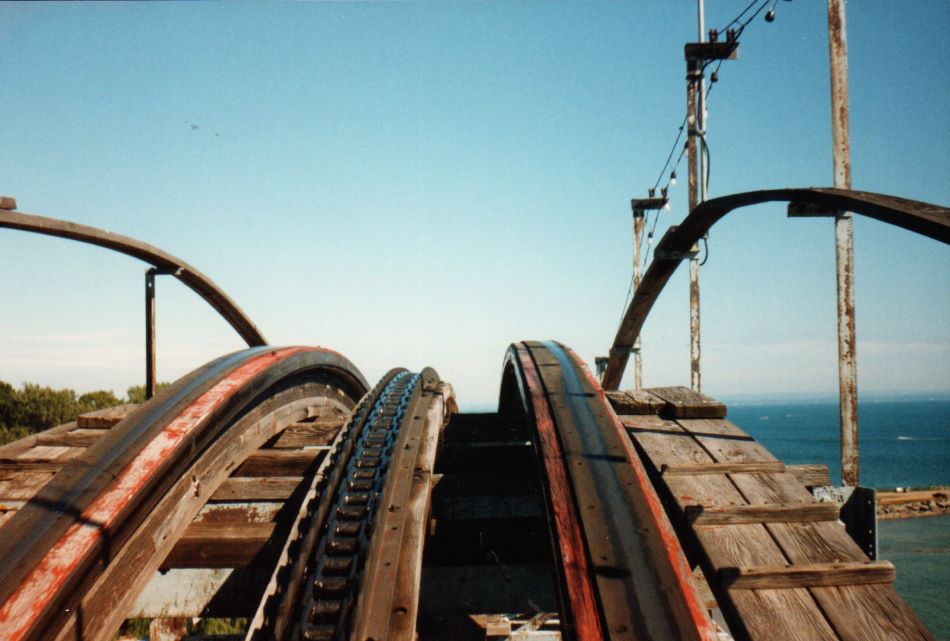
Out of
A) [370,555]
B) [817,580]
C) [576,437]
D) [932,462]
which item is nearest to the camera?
[817,580]

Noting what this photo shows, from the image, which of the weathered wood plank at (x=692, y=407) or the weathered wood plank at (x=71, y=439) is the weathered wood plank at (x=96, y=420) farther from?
the weathered wood plank at (x=692, y=407)

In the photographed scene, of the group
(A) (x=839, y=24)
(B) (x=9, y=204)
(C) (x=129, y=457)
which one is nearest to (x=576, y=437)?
(C) (x=129, y=457)

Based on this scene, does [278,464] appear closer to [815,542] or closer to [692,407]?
[692,407]

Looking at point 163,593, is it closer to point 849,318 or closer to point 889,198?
point 889,198

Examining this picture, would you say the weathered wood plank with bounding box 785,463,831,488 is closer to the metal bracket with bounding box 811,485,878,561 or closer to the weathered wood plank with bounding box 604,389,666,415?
the metal bracket with bounding box 811,485,878,561

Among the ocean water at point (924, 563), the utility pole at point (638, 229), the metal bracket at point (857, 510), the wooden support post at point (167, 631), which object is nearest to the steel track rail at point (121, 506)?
the wooden support post at point (167, 631)

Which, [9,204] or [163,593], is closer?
[9,204]
